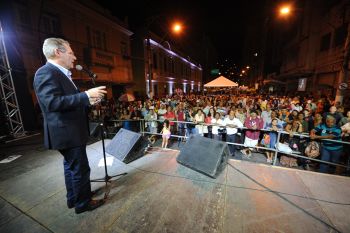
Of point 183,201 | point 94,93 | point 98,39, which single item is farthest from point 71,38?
point 183,201

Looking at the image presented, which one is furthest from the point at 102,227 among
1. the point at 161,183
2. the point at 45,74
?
the point at 45,74

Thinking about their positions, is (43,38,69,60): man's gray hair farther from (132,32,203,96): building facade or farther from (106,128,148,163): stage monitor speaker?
(132,32,203,96): building facade

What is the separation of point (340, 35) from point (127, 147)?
19.5 meters

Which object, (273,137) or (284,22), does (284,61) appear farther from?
(273,137)

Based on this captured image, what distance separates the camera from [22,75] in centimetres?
937

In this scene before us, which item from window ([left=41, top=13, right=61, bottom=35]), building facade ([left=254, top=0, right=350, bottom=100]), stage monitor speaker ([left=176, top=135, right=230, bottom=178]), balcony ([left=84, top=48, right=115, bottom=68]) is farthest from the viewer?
building facade ([left=254, top=0, right=350, bottom=100])

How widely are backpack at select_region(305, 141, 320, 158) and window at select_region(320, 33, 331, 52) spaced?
1722 centimetres

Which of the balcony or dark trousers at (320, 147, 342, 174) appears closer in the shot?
dark trousers at (320, 147, 342, 174)

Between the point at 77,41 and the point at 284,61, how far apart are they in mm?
30972

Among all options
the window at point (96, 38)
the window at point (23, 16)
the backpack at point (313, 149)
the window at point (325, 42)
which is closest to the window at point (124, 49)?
the window at point (96, 38)

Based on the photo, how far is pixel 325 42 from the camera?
17297 mm

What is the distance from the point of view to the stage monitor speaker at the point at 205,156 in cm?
371

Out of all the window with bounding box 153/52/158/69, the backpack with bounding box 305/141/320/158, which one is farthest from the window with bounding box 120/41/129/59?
the backpack with bounding box 305/141/320/158

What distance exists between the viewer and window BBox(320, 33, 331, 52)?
16562 millimetres
